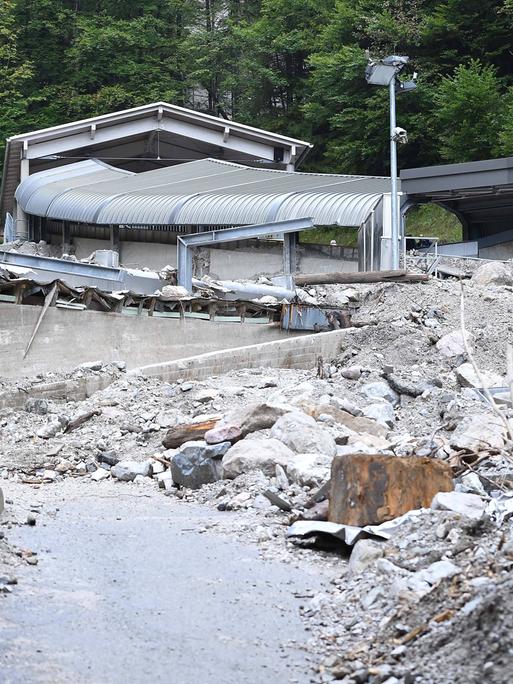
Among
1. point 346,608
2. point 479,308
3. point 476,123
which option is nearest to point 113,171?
point 476,123

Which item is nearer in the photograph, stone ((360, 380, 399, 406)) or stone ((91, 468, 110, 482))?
stone ((91, 468, 110, 482))

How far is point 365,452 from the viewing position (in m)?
13.3

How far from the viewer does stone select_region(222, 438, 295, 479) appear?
13.1m

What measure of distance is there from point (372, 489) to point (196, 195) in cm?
2105

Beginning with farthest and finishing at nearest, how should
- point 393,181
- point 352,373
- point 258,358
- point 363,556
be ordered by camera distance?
point 393,181 < point 258,358 < point 352,373 < point 363,556

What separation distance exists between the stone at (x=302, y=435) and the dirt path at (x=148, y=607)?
1.97 meters

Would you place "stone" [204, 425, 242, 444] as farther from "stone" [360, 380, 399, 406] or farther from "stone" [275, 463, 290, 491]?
"stone" [360, 380, 399, 406]

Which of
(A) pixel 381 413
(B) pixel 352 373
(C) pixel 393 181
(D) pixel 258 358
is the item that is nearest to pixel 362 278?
(C) pixel 393 181

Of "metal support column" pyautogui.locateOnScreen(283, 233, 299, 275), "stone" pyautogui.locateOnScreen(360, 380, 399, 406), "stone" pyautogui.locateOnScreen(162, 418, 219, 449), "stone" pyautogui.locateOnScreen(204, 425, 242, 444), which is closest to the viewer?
"stone" pyautogui.locateOnScreen(204, 425, 242, 444)

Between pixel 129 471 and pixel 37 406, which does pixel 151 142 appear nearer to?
pixel 37 406

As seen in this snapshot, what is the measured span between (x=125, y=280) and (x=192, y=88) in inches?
1297

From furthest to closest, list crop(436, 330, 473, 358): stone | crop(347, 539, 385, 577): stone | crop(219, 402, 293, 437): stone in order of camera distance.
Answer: crop(436, 330, 473, 358): stone
crop(219, 402, 293, 437): stone
crop(347, 539, 385, 577): stone

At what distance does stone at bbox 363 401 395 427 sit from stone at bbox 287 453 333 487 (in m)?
2.98

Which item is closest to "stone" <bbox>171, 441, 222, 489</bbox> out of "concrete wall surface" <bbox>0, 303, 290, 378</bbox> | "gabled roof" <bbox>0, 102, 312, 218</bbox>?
"concrete wall surface" <bbox>0, 303, 290, 378</bbox>
